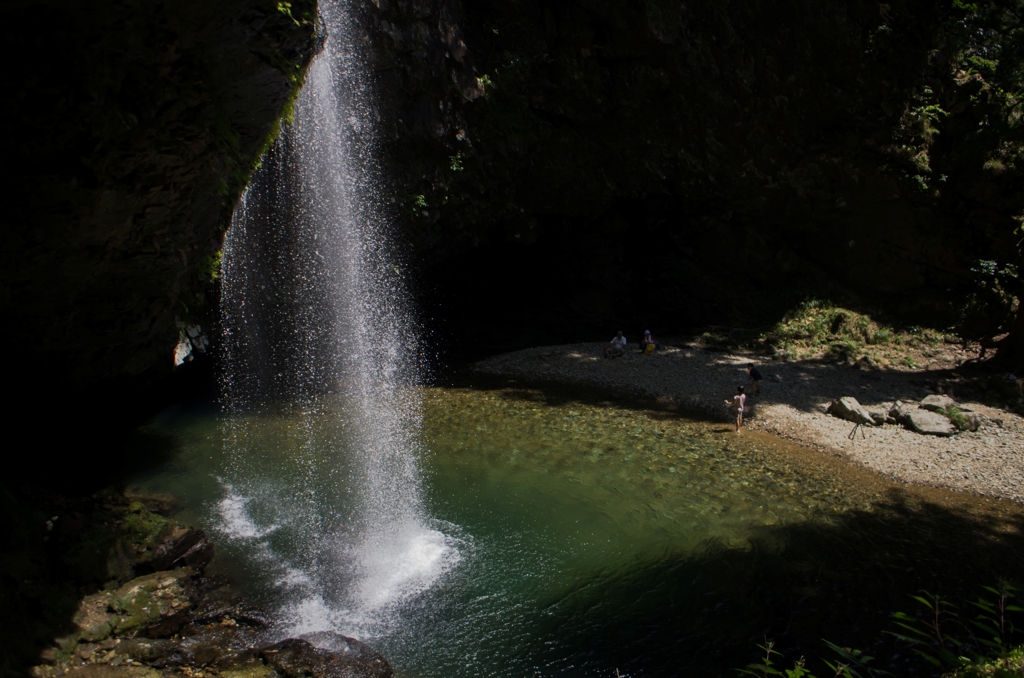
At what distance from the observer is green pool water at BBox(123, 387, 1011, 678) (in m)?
6.52

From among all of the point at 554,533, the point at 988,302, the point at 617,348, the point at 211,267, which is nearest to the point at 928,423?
the point at 617,348

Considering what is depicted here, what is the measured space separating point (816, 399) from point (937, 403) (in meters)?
2.52

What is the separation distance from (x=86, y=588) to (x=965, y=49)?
25.9 metres

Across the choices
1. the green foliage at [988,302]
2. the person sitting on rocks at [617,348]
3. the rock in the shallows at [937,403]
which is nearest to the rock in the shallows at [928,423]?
the rock in the shallows at [937,403]

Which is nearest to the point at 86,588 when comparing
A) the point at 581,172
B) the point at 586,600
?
the point at 586,600

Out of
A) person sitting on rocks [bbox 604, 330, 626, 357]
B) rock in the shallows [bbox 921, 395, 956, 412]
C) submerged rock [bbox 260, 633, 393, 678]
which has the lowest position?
submerged rock [bbox 260, 633, 393, 678]

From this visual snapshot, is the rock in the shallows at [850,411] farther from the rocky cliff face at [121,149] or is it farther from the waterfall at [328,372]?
the rocky cliff face at [121,149]

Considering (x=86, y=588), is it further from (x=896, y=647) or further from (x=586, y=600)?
(x=896, y=647)

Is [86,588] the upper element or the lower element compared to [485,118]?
lower

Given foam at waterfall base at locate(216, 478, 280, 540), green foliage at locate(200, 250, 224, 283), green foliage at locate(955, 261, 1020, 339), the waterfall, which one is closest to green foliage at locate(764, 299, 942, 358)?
green foliage at locate(955, 261, 1020, 339)

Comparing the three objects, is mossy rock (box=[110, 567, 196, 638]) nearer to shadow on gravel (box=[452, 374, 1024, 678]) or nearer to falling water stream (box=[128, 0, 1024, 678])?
falling water stream (box=[128, 0, 1024, 678])

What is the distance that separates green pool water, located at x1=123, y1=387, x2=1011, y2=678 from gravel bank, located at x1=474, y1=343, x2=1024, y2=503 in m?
1.11

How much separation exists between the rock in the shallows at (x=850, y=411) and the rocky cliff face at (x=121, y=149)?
43.9 ft

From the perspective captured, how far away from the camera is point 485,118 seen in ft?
60.3
